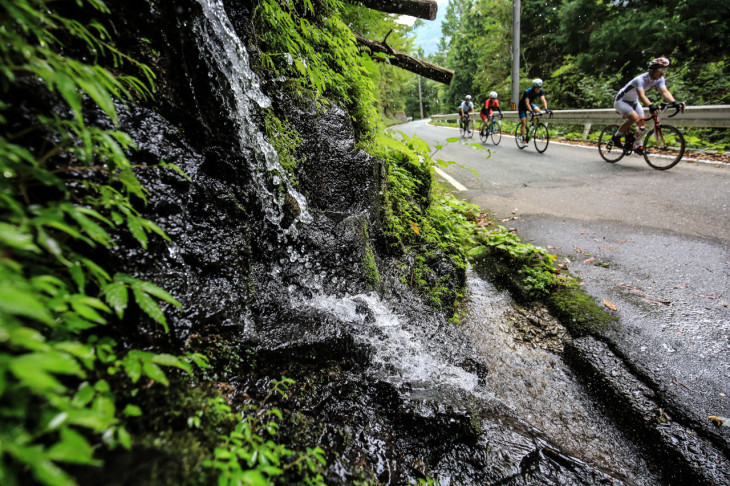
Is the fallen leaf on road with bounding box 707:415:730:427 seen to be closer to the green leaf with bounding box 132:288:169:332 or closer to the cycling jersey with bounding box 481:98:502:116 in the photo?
the green leaf with bounding box 132:288:169:332

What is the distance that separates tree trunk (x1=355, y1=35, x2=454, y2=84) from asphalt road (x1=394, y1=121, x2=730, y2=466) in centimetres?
243

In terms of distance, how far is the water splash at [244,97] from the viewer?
2.23 m

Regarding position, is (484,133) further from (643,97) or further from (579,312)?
(579,312)

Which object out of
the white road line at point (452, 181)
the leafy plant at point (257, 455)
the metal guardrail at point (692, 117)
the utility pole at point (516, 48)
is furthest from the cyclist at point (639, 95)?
the utility pole at point (516, 48)

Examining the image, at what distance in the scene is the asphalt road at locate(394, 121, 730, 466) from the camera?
2.29 m

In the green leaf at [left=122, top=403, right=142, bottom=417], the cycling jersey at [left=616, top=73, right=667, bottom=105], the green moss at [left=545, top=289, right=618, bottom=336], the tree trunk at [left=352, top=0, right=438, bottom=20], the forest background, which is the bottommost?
the green moss at [left=545, top=289, right=618, bottom=336]

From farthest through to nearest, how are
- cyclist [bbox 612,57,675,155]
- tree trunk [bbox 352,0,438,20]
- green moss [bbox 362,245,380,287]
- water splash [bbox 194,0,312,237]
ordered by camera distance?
1. cyclist [bbox 612,57,675,155]
2. tree trunk [bbox 352,0,438,20]
3. green moss [bbox 362,245,380,287]
4. water splash [bbox 194,0,312,237]

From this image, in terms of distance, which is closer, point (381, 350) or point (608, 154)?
point (381, 350)

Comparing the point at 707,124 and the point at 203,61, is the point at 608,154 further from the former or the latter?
the point at 203,61

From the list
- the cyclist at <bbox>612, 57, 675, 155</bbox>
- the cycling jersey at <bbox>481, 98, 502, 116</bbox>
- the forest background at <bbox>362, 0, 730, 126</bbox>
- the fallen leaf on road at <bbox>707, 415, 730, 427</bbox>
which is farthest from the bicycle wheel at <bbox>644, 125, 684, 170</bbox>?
the fallen leaf on road at <bbox>707, 415, 730, 427</bbox>

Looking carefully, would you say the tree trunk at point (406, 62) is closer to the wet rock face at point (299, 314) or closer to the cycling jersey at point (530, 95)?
the wet rock face at point (299, 314)

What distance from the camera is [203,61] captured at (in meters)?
2.14

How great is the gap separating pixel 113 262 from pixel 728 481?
346 centimetres

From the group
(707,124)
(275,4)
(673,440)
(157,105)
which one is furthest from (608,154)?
(157,105)
